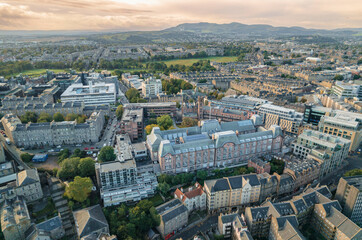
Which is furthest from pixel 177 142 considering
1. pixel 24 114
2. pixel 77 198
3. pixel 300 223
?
pixel 24 114

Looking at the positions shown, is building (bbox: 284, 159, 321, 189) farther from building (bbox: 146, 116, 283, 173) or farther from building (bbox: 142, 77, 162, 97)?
building (bbox: 142, 77, 162, 97)

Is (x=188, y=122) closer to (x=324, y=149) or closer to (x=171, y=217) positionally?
(x=324, y=149)

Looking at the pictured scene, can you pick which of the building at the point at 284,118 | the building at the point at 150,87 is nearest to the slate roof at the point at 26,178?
the building at the point at 284,118

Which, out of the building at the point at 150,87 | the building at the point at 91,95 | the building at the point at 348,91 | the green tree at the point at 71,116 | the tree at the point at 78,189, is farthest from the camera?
the building at the point at 150,87

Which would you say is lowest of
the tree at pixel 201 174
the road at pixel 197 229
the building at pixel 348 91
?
the road at pixel 197 229

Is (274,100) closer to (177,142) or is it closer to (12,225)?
(177,142)

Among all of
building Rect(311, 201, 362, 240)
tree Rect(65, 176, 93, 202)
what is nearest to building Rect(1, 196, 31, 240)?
tree Rect(65, 176, 93, 202)

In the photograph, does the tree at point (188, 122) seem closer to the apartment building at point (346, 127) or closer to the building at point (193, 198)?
the building at point (193, 198)
